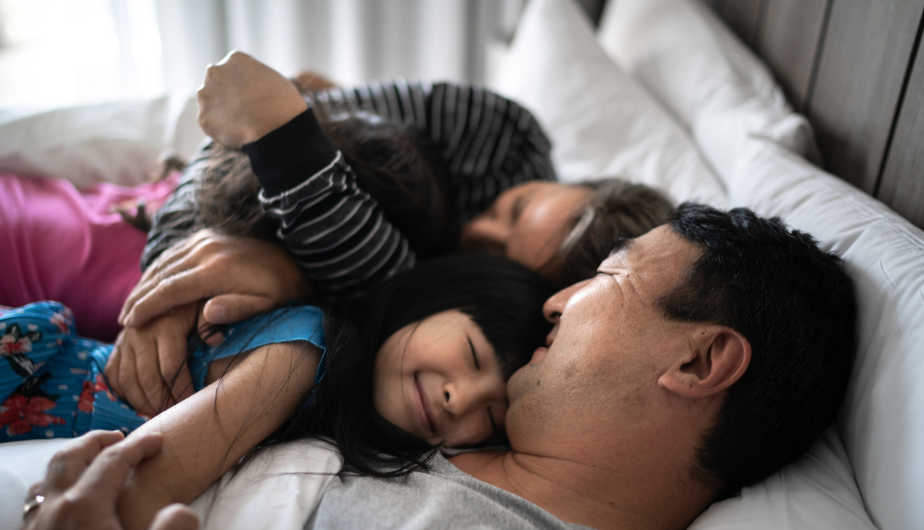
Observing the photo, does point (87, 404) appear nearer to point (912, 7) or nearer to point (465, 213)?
point (465, 213)

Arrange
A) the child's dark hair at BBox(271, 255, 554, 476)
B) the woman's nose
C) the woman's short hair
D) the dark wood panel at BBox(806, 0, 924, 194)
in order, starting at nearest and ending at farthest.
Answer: the child's dark hair at BBox(271, 255, 554, 476), the dark wood panel at BBox(806, 0, 924, 194), the woman's short hair, the woman's nose

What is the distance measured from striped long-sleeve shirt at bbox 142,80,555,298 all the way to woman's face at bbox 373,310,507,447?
0.19m

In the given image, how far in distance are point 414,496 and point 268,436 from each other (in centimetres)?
22

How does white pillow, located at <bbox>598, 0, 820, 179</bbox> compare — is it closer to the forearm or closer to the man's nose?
the man's nose

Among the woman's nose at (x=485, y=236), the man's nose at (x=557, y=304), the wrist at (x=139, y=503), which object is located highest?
the man's nose at (x=557, y=304)

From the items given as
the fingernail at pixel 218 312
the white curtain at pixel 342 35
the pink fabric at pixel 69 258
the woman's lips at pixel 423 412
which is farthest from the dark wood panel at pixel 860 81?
the white curtain at pixel 342 35

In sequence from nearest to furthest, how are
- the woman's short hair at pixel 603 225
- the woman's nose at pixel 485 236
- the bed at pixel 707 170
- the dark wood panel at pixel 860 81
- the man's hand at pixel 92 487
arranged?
the man's hand at pixel 92 487, the bed at pixel 707 170, the dark wood panel at pixel 860 81, the woman's short hair at pixel 603 225, the woman's nose at pixel 485 236

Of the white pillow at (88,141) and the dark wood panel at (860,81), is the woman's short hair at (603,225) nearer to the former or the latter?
the dark wood panel at (860,81)

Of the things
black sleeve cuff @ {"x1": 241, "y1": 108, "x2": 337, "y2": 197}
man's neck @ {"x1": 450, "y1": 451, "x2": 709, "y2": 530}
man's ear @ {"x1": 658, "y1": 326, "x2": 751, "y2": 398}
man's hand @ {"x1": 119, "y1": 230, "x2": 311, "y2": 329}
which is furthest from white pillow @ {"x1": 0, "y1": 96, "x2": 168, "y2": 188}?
man's ear @ {"x1": 658, "y1": 326, "x2": 751, "y2": 398}

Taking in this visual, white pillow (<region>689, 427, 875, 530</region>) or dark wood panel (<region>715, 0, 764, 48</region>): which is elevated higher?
dark wood panel (<region>715, 0, 764, 48</region>)

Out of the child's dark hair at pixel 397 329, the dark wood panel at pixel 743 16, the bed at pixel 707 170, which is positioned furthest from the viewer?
the dark wood panel at pixel 743 16

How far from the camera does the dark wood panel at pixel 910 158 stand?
0.82 metres

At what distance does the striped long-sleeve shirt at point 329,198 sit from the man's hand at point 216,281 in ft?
0.17

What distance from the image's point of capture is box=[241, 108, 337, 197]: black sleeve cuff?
Result: 0.83 m
